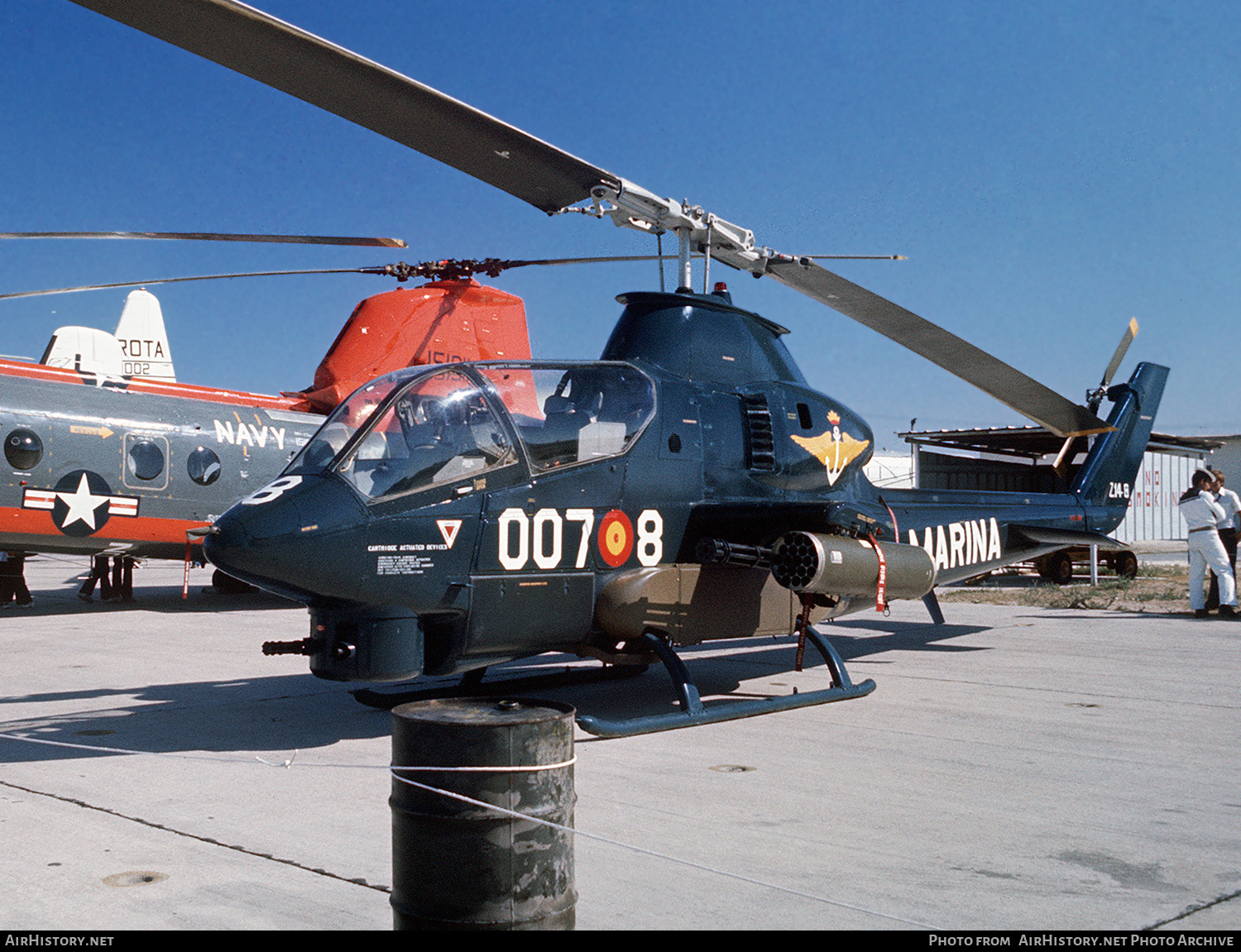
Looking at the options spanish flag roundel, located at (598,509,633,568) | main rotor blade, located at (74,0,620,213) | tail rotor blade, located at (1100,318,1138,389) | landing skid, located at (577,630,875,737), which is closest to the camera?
main rotor blade, located at (74,0,620,213)

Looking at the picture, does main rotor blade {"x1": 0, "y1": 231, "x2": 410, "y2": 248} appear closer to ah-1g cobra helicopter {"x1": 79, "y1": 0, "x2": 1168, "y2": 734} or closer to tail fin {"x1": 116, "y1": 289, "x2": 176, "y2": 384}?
ah-1g cobra helicopter {"x1": 79, "y1": 0, "x2": 1168, "y2": 734}

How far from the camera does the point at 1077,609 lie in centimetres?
1433

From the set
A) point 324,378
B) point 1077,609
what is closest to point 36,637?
point 324,378

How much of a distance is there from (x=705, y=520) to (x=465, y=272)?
846cm

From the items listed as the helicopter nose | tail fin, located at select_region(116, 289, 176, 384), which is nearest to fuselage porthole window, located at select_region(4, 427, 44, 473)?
the helicopter nose

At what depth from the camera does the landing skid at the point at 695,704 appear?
5869mm

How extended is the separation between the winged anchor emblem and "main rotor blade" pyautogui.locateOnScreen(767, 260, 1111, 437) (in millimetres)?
936

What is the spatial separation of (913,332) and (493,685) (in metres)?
4.36

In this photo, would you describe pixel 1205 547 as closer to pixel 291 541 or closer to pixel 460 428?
pixel 460 428

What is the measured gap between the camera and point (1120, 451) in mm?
12070

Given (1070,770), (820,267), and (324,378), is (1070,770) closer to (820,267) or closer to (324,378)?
(820,267)

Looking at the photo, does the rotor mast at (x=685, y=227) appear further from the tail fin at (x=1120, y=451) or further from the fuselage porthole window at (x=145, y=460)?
the fuselage porthole window at (x=145, y=460)

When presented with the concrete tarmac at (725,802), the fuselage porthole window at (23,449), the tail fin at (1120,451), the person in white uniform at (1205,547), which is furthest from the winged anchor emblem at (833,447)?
the fuselage porthole window at (23,449)

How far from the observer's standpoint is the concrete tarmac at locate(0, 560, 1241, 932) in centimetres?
338
